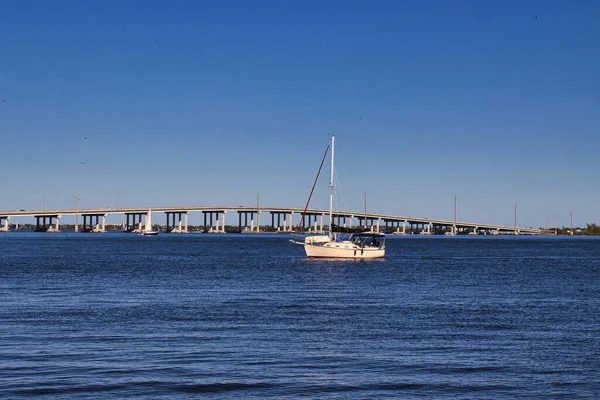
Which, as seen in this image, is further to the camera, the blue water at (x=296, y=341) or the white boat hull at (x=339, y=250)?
the white boat hull at (x=339, y=250)

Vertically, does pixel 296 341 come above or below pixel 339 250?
below

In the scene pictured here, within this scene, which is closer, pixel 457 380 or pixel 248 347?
pixel 457 380

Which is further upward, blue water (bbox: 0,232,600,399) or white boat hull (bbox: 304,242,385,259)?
white boat hull (bbox: 304,242,385,259)

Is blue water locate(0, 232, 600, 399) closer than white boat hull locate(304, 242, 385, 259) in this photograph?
Yes

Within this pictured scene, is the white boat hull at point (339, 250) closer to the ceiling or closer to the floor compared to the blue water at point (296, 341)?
closer to the ceiling

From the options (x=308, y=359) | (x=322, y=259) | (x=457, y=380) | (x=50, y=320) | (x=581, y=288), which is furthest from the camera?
(x=322, y=259)

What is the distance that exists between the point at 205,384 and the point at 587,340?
44.0 feet

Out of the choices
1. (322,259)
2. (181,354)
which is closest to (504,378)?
(181,354)

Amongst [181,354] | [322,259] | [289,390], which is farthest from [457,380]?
[322,259]

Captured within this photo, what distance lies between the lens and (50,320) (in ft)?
97.7

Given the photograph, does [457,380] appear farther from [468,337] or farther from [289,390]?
[468,337]

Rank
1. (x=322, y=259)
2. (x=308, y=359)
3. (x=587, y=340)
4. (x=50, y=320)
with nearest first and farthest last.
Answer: (x=308, y=359)
(x=587, y=340)
(x=50, y=320)
(x=322, y=259)

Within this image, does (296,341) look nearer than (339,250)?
Yes

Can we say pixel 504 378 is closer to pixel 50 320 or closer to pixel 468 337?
pixel 468 337
